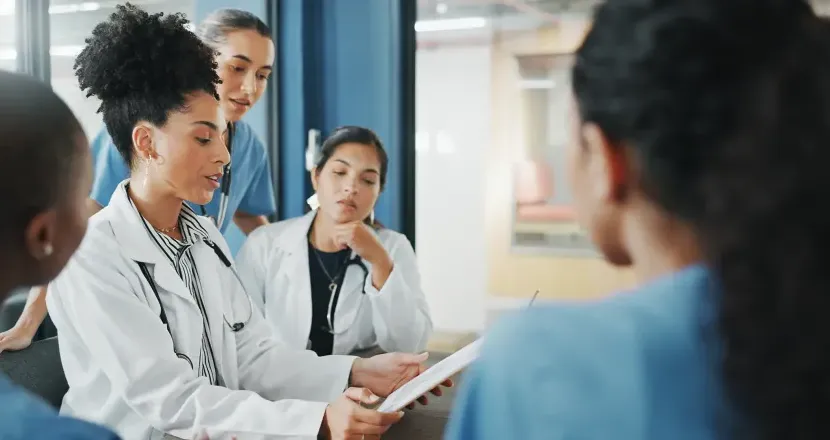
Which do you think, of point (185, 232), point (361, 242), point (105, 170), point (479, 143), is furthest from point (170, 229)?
point (479, 143)

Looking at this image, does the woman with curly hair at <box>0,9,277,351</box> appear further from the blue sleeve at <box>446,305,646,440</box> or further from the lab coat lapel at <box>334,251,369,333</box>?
the blue sleeve at <box>446,305,646,440</box>

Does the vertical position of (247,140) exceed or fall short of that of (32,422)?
it exceeds it

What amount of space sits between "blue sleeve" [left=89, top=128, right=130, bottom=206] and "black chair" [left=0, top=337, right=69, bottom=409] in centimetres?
34

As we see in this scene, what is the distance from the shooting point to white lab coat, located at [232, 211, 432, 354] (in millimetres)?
1989

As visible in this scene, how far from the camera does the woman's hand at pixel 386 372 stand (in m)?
1.58

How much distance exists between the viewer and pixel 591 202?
0.62 metres

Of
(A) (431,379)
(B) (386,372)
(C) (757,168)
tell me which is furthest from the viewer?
(B) (386,372)

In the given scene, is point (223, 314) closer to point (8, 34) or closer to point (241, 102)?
point (241, 102)

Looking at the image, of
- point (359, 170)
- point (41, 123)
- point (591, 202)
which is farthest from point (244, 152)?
point (591, 202)

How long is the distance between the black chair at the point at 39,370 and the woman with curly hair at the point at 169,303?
0.33 feet

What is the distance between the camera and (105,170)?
1.64 m

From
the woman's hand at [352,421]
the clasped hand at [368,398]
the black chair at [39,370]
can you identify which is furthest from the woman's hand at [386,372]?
the black chair at [39,370]

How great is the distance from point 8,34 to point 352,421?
49.4 inches

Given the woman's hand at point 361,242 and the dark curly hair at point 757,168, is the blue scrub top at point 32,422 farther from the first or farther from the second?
the woman's hand at point 361,242
